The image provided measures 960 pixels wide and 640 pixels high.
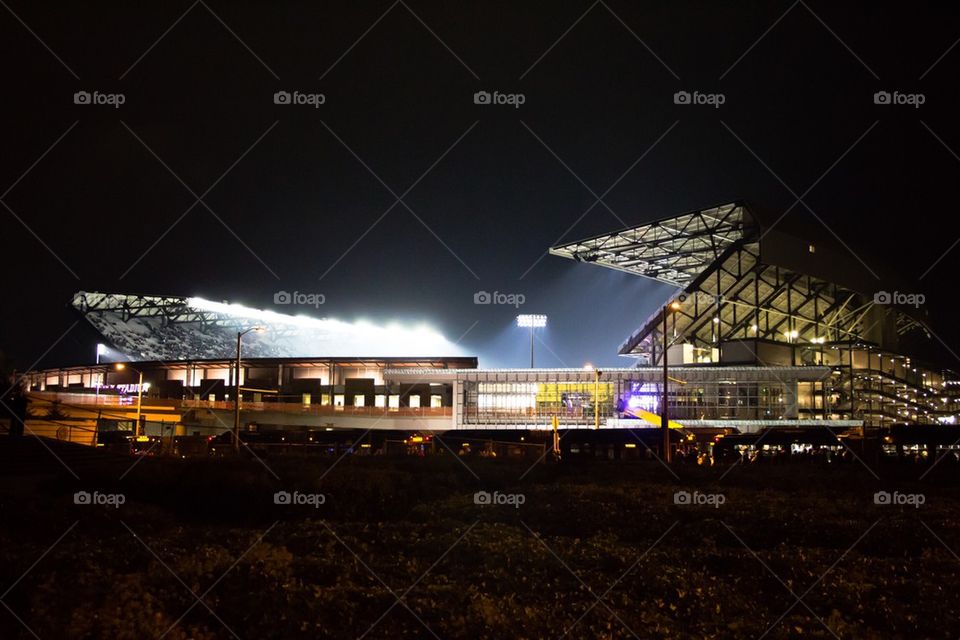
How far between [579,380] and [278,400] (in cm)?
3642

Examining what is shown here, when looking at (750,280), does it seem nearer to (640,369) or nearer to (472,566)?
(640,369)

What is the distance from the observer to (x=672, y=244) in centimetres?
8856

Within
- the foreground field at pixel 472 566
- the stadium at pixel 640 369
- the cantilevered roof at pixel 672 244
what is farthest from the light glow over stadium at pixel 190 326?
the foreground field at pixel 472 566

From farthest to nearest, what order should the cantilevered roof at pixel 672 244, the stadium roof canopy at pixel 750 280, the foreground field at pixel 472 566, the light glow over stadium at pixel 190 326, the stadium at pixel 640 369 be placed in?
the light glow over stadium at pixel 190 326 → the stadium roof canopy at pixel 750 280 → the cantilevered roof at pixel 672 244 → the stadium at pixel 640 369 → the foreground field at pixel 472 566

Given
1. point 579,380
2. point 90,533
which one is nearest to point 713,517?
point 90,533

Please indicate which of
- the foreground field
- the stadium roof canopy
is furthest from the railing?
the foreground field

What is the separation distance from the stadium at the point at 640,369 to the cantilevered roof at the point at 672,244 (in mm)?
215

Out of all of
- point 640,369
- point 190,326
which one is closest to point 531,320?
point 640,369

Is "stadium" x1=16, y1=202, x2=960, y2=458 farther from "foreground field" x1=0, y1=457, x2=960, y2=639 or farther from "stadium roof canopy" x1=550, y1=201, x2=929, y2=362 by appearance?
"foreground field" x1=0, y1=457, x2=960, y2=639

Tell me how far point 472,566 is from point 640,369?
63866mm

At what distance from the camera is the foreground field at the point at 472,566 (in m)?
7.05

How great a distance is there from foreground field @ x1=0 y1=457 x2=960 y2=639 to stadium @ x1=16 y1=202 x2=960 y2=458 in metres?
39.6

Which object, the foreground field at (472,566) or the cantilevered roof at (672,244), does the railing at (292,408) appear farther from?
the foreground field at (472,566)

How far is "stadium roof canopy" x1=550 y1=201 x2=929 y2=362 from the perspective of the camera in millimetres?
80750
